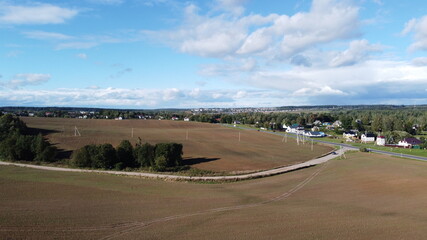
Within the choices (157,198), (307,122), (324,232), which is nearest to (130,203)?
(157,198)

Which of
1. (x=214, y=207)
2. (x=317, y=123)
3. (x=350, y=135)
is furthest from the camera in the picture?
(x=317, y=123)

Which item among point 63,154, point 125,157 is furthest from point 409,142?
point 63,154

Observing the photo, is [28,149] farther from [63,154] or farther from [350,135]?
[350,135]

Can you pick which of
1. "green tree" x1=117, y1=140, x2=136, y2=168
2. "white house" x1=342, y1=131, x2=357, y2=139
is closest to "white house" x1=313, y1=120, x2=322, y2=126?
"white house" x1=342, y1=131, x2=357, y2=139

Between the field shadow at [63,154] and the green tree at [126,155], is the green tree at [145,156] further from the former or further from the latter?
the field shadow at [63,154]

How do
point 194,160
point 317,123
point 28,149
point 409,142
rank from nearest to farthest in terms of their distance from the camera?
point 194,160 → point 28,149 → point 409,142 → point 317,123

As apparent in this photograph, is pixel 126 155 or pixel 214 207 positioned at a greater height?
pixel 126 155

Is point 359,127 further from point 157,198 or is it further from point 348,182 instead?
point 157,198

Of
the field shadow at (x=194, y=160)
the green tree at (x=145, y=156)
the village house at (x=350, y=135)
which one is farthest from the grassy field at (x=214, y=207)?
the village house at (x=350, y=135)
